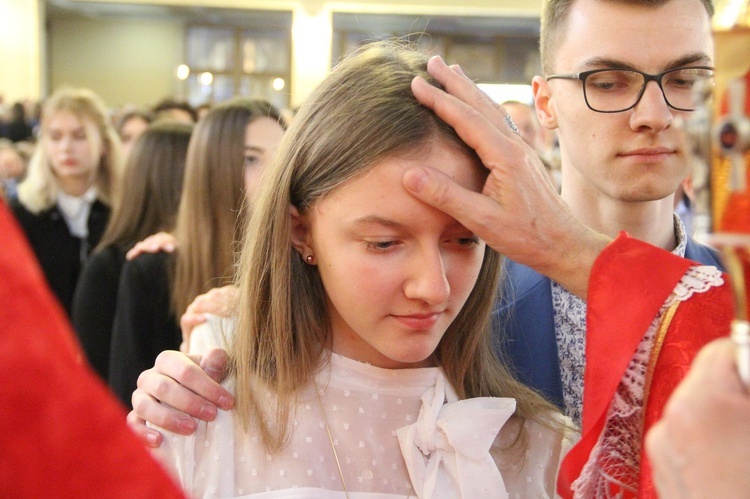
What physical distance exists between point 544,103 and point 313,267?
785 millimetres

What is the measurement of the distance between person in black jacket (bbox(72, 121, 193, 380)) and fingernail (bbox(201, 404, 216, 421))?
68.2 inches

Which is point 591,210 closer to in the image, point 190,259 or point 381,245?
point 381,245

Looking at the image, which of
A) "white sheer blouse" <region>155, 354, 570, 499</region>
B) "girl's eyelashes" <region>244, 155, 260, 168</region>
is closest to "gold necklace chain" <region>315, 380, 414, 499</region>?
"white sheer blouse" <region>155, 354, 570, 499</region>

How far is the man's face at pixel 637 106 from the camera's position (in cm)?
160

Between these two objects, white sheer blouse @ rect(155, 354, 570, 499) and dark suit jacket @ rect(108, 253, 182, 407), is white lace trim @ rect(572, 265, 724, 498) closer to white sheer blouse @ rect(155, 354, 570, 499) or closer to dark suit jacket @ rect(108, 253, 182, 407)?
white sheer blouse @ rect(155, 354, 570, 499)

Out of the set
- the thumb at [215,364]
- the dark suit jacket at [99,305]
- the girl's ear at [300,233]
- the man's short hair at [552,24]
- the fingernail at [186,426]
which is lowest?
the dark suit jacket at [99,305]

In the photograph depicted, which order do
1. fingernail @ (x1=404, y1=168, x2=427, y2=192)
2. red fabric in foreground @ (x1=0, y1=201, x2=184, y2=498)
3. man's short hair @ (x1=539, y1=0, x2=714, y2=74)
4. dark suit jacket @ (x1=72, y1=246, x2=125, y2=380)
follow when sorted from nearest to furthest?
red fabric in foreground @ (x1=0, y1=201, x2=184, y2=498) < fingernail @ (x1=404, y1=168, x2=427, y2=192) < man's short hair @ (x1=539, y1=0, x2=714, y2=74) < dark suit jacket @ (x1=72, y1=246, x2=125, y2=380)

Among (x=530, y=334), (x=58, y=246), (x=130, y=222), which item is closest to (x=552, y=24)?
(x=530, y=334)

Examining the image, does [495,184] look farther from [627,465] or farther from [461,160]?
[627,465]

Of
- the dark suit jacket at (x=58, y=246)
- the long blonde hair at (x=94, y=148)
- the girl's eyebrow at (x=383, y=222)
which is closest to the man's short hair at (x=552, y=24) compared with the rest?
the girl's eyebrow at (x=383, y=222)

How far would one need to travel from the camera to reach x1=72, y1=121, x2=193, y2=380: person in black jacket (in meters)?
2.92

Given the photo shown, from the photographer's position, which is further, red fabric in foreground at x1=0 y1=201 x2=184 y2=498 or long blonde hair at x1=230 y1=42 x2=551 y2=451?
long blonde hair at x1=230 y1=42 x2=551 y2=451

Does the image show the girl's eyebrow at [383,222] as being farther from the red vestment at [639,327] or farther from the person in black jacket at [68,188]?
the person in black jacket at [68,188]

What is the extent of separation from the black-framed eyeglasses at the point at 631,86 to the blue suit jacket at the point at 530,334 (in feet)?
1.27
